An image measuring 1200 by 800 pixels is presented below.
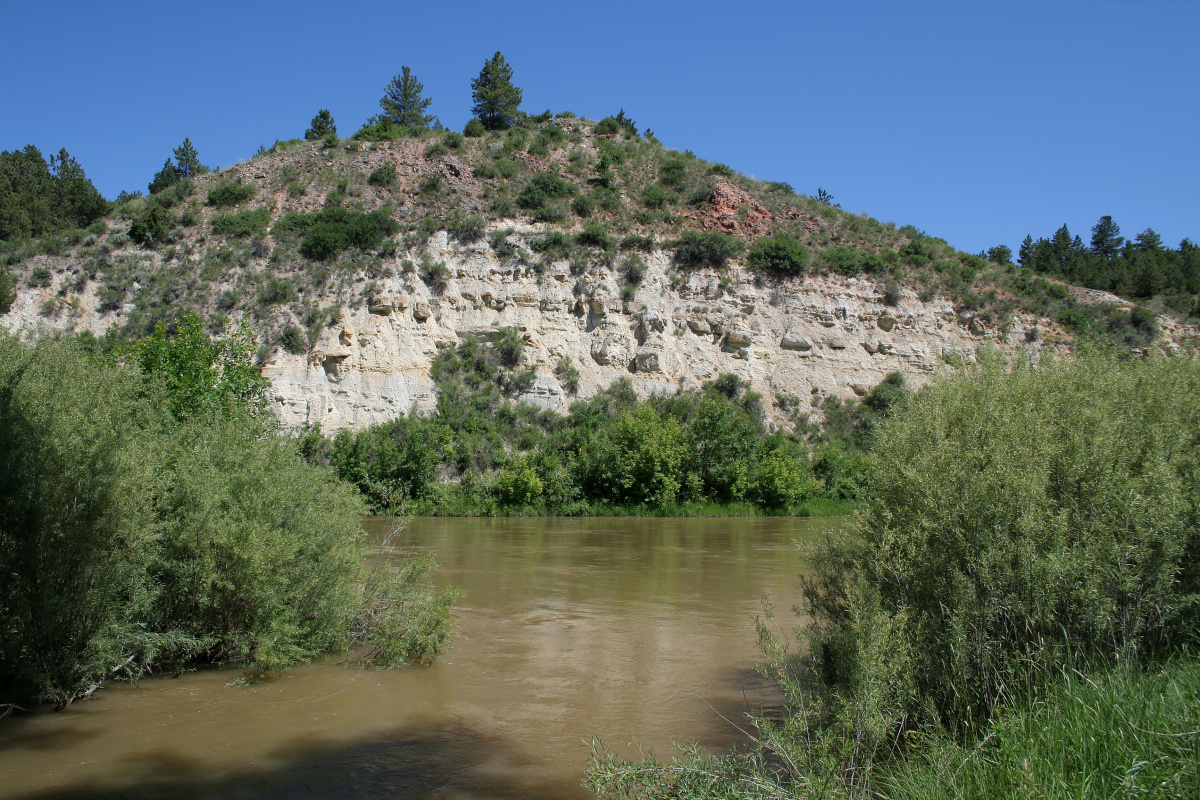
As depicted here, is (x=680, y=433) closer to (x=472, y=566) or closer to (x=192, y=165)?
(x=472, y=566)

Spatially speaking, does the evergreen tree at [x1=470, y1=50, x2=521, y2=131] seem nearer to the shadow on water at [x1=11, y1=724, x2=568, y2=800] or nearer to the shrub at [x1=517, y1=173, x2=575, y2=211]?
the shrub at [x1=517, y1=173, x2=575, y2=211]

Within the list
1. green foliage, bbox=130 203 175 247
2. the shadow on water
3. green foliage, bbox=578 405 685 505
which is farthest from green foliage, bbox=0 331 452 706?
green foliage, bbox=130 203 175 247

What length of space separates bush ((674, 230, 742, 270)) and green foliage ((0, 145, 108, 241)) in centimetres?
3432

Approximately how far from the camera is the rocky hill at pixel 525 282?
104 feet

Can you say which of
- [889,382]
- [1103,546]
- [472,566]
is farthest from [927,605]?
[889,382]

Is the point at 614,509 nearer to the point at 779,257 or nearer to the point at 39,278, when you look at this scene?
the point at 779,257

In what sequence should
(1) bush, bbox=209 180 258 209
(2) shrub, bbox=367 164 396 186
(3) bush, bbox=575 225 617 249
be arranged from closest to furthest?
(3) bush, bbox=575 225 617 249 < (1) bush, bbox=209 180 258 209 < (2) shrub, bbox=367 164 396 186

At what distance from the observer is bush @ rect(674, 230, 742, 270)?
36469 millimetres

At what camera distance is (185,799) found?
5422 mm

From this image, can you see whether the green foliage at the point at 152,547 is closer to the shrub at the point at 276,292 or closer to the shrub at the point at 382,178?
the shrub at the point at 276,292

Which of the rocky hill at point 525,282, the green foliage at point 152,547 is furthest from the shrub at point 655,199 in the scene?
the green foliage at point 152,547

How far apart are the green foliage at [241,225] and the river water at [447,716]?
29234mm

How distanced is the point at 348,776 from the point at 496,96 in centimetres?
4978

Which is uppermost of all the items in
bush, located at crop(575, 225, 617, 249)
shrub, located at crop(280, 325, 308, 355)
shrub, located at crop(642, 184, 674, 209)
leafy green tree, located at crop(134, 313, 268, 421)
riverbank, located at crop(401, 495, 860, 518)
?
shrub, located at crop(642, 184, 674, 209)
